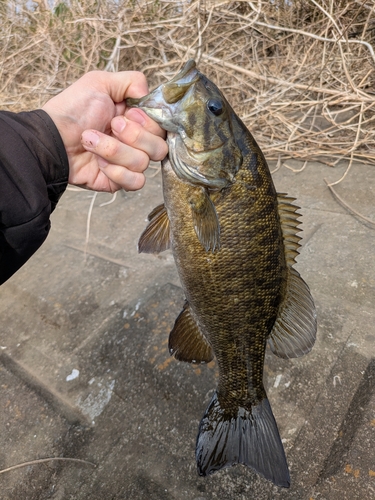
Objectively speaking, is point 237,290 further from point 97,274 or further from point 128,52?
point 128,52

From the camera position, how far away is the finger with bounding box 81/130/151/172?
1262mm

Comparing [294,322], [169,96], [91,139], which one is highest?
[169,96]

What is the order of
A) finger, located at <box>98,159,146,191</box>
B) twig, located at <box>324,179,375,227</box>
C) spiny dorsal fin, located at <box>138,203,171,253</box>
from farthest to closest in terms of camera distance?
1. twig, located at <box>324,179,375,227</box>
2. spiny dorsal fin, located at <box>138,203,171,253</box>
3. finger, located at <box>98,159,146,191</box>

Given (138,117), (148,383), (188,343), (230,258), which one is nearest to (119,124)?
(138,117)

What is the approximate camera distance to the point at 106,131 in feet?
5.34

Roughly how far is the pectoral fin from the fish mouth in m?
0.28

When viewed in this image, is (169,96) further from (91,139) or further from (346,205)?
(346,205)

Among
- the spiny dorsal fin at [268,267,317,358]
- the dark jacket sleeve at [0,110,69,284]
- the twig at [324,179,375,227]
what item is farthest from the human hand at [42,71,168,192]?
the twig at [324,179,375,227]

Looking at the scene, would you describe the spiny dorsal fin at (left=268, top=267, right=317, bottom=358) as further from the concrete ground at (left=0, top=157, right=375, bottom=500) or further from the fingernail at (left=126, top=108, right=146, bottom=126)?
the fingernail at (left=126, top=108, right=146, bottom=126)

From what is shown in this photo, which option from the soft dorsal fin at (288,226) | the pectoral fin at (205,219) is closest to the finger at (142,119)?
the pectoral fin at (205,219)

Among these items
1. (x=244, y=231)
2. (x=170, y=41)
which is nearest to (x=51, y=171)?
(x=244, y=231)

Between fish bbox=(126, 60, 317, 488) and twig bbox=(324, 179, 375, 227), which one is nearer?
fish bbox=(126, 60, 317, 488)

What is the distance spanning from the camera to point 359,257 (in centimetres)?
228

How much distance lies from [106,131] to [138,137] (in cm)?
44
